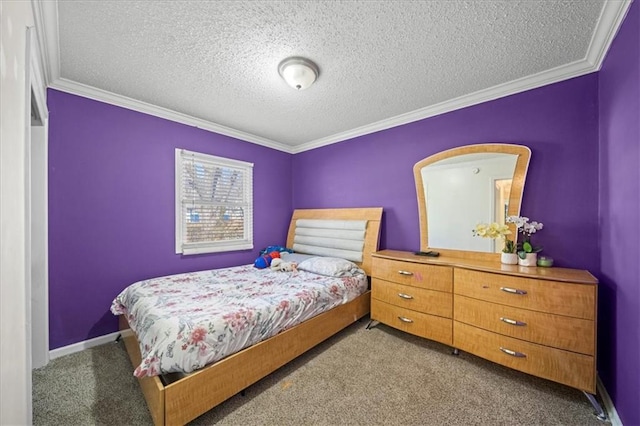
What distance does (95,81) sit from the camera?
218 centimetres

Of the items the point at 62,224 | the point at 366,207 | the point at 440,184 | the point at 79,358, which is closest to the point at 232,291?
the point at 79,358

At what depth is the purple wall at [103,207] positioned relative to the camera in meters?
2.18

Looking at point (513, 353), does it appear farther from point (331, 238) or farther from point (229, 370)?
point (331, 238)

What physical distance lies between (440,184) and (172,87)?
2.83m

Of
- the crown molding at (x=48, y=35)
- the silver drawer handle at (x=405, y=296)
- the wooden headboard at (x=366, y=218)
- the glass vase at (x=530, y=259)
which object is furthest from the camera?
the wooden headboard at (x=366, y=218)

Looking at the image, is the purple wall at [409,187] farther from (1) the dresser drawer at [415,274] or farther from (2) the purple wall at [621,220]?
(1) the dresser drawer at [415,274]

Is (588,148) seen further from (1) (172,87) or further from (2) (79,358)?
(2) (79,358)

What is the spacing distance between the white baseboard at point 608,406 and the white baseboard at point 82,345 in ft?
12.6

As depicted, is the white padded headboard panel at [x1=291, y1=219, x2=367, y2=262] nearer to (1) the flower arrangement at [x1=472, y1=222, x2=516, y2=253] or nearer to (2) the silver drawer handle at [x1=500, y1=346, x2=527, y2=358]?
(1) the flower arrangement at [x1=472, y1=222, x2=516, y2=253]

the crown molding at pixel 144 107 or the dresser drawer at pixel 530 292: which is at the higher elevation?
the crown molding at pixel 144 107

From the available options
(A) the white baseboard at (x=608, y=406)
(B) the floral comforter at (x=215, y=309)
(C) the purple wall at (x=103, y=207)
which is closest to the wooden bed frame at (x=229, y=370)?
(B) the floral comforter at (x=215, y=309)

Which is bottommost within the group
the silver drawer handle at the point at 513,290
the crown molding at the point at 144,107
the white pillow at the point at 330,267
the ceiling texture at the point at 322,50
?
the white pillow at the point at 330,267

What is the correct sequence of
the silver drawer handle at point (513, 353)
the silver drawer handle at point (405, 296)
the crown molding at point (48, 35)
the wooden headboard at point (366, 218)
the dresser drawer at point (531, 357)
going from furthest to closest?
the wooden headboard at point (366, 218)
the silver drawer handle at point (405, 296)
the silver drawer handle at point (513, 353)
the dresser drawer at point (531, 357)
the crown molding at point (48, 35)

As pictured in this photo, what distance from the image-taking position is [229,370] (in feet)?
5.19
